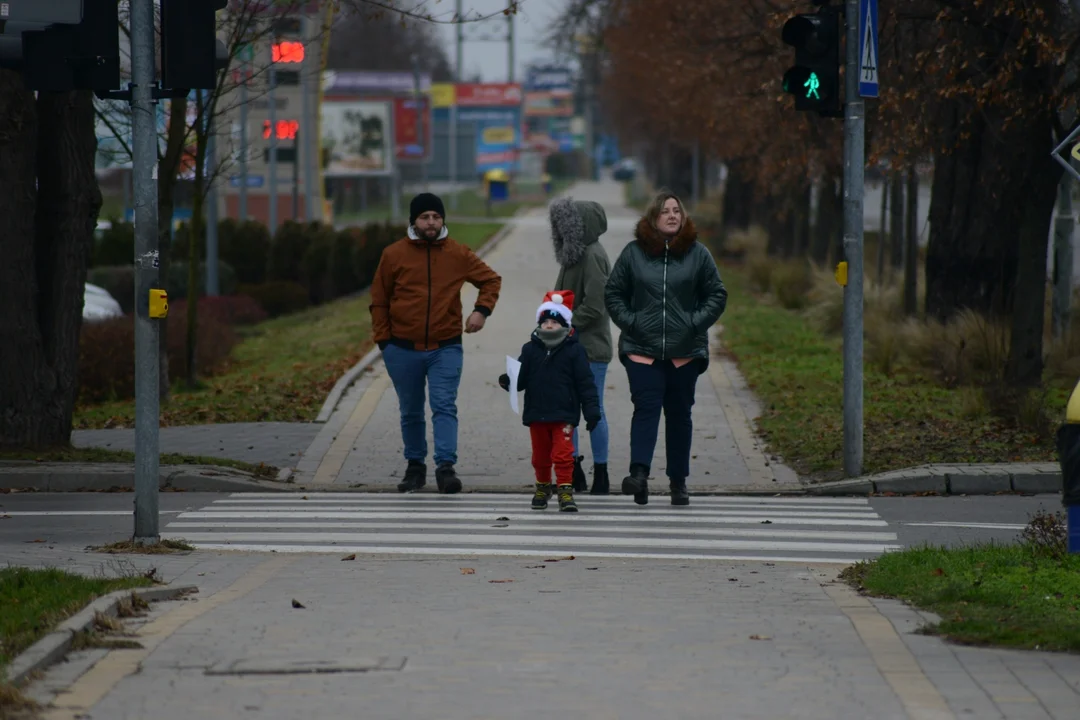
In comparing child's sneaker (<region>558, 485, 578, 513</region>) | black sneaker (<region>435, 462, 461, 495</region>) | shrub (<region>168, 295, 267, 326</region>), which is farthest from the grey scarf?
shrub (<region>168, 295, 267, 326</region>)

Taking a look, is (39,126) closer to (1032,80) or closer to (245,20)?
(245,20)

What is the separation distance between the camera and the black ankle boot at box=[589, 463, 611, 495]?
474 inches

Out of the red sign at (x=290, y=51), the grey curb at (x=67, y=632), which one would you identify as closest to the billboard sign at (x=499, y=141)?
the red sign at (x=290, y=51)

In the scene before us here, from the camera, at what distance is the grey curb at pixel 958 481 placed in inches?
478

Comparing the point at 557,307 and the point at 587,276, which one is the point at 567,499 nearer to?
the point at 557,307

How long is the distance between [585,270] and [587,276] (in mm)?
49

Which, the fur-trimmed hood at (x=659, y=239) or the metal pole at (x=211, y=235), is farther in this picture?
the metal pole at (x=211, y=235)

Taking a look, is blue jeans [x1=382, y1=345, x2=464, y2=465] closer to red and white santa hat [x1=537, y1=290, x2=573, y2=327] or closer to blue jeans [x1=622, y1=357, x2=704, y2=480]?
red and white santa hat [x1=537, y1=290, x2=573, y2=327]

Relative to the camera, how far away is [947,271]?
63.3 ft

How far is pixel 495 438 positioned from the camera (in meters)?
15.1

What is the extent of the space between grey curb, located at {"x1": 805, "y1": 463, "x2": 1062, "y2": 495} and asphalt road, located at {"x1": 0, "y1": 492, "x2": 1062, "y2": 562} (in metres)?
Result: 0.13

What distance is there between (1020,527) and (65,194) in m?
7.44

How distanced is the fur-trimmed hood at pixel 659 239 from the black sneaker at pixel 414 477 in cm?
233

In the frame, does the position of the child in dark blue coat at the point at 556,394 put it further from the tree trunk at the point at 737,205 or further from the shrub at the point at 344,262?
the tree trunk at the point at 737,205
